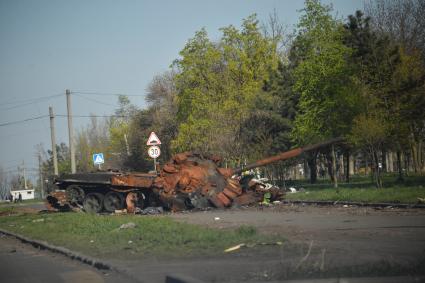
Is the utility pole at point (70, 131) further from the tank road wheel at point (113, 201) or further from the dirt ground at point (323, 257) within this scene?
the dirt ground at point (323, 257)

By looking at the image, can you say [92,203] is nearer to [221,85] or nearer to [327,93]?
[327,93]

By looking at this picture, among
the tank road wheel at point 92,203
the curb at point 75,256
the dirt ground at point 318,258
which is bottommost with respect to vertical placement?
the curb at point 75,256

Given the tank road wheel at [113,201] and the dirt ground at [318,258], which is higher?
the tank road wheel at [113,201]

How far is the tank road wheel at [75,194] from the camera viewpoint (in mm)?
30266

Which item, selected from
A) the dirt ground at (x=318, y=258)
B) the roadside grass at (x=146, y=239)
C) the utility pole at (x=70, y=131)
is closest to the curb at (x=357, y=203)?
the dirt ground at (x=318, y=258)

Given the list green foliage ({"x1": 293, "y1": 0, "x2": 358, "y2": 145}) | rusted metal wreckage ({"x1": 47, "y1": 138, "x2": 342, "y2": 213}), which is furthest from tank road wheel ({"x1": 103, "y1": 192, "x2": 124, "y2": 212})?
green foliage ({"x1": 293, "y1": 0, "x2": 358, "y2": 145})

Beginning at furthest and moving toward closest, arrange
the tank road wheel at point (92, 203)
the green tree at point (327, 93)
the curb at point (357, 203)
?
1. the green tree at point (327, 93)
2. the tank road wheel at point (92, 203)
3. the curb at point (357, 203)

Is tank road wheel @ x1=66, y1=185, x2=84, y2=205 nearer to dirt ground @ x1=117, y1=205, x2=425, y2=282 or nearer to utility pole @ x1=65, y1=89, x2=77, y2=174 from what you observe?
utility pole @ x1=65, y1=89, x2=77, y2=174

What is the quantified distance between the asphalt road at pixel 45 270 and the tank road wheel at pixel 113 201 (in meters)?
13.4

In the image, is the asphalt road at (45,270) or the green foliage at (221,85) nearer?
the asphalt road at (45,270)

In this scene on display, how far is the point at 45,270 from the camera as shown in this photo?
1148cm

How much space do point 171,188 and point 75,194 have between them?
20.9 ft

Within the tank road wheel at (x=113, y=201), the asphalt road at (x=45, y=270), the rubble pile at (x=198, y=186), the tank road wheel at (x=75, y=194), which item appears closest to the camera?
the asphalt road at (x=45, y=270)

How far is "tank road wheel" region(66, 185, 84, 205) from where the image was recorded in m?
30.3
